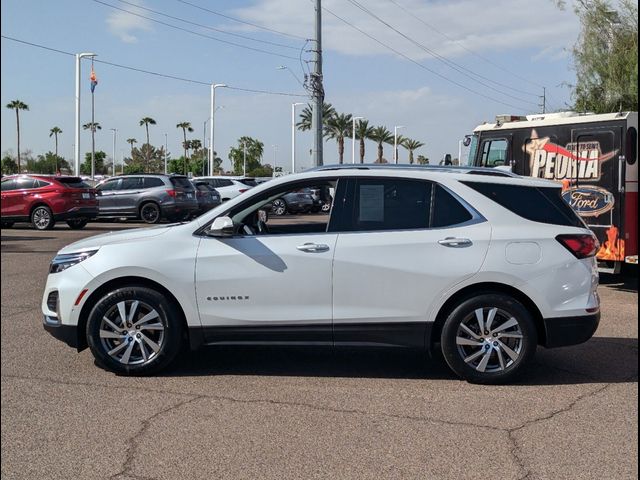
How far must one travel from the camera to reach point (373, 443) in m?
4.59

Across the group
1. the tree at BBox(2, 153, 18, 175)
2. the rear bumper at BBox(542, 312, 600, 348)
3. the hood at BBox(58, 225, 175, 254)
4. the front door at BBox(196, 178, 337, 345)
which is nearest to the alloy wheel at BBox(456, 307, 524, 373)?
the rear bumper at BBox(542, 312, 600, 348)

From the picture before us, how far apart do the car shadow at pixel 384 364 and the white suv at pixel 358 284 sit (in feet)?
1.05

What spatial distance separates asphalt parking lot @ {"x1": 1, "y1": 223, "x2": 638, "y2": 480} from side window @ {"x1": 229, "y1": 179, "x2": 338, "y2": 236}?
123 centimetres

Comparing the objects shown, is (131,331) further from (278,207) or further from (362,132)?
(362,132)

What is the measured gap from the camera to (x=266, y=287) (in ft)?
19.2

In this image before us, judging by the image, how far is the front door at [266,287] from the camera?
5.85 m

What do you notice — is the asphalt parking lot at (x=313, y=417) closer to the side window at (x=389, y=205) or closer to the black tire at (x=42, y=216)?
the side window at (x=389, y=205)

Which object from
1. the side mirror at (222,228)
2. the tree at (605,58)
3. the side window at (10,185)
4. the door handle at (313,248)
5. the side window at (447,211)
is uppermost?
the tree at (605,58)

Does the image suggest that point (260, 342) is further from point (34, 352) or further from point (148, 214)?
point (148, 214)

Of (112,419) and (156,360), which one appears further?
(156,360)

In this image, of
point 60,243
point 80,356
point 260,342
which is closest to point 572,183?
point 260,342

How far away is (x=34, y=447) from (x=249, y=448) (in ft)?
4.19

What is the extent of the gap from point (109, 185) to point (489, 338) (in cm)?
2168

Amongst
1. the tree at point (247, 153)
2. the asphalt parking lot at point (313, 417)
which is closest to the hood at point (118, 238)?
the asphalt parking lot at point (313, 417)
